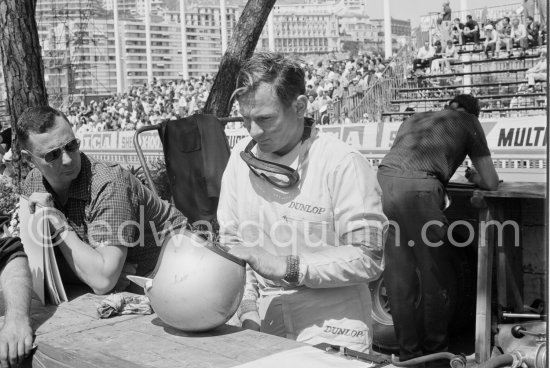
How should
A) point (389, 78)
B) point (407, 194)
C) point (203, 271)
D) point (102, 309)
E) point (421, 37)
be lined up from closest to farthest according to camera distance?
point (203, 271) < point (102, 309) < point (407, 194) < point (389, 78) < point (421, 37)

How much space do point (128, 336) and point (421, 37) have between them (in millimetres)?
24624

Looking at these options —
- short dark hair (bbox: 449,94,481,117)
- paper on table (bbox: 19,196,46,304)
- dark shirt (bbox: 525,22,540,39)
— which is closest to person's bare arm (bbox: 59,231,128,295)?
paper on table (bbox: 19,196,46,304)

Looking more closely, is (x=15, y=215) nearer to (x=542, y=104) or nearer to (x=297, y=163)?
(x=297, y=163)

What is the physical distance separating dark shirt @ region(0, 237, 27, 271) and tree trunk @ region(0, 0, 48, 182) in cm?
372

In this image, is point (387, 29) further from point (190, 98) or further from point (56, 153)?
point (56, 153)

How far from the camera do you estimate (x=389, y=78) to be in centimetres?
2283

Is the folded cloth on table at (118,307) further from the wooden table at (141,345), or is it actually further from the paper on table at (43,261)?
the paper on table at (43,261)

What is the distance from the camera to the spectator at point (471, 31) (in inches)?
961

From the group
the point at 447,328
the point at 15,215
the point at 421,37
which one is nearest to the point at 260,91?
the point at 447,328

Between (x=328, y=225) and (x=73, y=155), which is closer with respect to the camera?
(x=328, y=225)

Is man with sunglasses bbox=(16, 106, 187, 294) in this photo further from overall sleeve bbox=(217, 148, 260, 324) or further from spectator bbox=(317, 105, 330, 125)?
spectator bbox=(317, 105, 330, 125)

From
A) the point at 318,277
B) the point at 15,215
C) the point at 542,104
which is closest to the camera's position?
the point at 318,277

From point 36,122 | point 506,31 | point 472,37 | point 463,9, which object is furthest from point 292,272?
point 463,9

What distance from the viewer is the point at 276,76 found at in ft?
8.35
